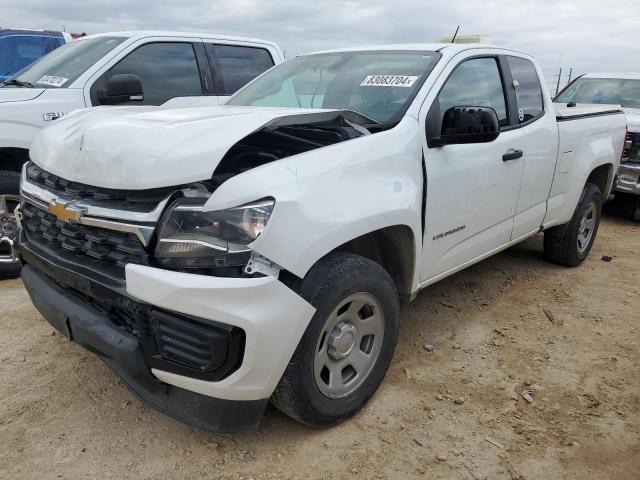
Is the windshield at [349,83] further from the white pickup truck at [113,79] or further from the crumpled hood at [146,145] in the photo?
the white pickup truck at [113,79]

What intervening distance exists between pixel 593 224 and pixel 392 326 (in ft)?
11.1

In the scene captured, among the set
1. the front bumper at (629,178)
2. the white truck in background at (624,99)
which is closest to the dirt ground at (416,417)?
the front bumper at (629,178)

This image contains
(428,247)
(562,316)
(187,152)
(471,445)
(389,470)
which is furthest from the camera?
(562,316)

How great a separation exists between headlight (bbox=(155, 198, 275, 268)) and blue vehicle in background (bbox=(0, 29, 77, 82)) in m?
7.66

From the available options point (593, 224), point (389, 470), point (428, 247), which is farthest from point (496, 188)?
point (593, 224)

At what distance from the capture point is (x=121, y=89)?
422 cm

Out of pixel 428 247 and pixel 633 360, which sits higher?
pixel 428 247

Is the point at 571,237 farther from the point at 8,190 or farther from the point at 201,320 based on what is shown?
the point at 8,190

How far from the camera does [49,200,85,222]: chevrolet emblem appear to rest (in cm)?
234

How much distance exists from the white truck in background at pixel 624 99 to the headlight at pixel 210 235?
6.15 metres

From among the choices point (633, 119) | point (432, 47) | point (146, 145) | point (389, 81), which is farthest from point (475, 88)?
point (633, 119)

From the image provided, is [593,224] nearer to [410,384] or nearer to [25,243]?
[410,384]

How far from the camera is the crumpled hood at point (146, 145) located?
218 centimetres

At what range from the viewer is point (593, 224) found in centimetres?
528
